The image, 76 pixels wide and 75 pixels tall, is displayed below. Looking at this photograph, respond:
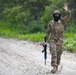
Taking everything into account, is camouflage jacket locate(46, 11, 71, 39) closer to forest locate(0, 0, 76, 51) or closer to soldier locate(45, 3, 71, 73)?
soldier locate(45, 3, 71, 73)

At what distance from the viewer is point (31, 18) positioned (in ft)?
114

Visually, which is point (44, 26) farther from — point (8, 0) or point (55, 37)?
point (55, 37)

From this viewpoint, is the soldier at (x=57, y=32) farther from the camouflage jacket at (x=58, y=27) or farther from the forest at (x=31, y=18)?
the forest at (x=31, y=18)

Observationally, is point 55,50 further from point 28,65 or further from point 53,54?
point 28,65

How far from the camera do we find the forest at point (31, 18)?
2907 cm

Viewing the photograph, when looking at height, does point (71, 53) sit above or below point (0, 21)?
above

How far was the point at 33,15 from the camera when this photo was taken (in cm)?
3588

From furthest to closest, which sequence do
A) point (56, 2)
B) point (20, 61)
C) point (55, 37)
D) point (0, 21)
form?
1. point (0, 21)
2. point (56, 2)
3. point (20, 61)
4. point (55, 37)

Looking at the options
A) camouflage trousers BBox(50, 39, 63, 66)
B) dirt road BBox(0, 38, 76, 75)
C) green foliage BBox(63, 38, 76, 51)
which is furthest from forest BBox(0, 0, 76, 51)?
camouflage trousers BBox(50, 39, 63, 66)

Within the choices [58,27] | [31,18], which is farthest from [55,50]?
[31,18]

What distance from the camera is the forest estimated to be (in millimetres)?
29066

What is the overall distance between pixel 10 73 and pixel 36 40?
40.5 ft

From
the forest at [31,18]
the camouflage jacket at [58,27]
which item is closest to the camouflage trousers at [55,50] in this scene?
the camouflage jacket at [58,27]

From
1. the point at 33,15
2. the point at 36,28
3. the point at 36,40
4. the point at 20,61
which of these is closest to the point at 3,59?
the point at 20,61
